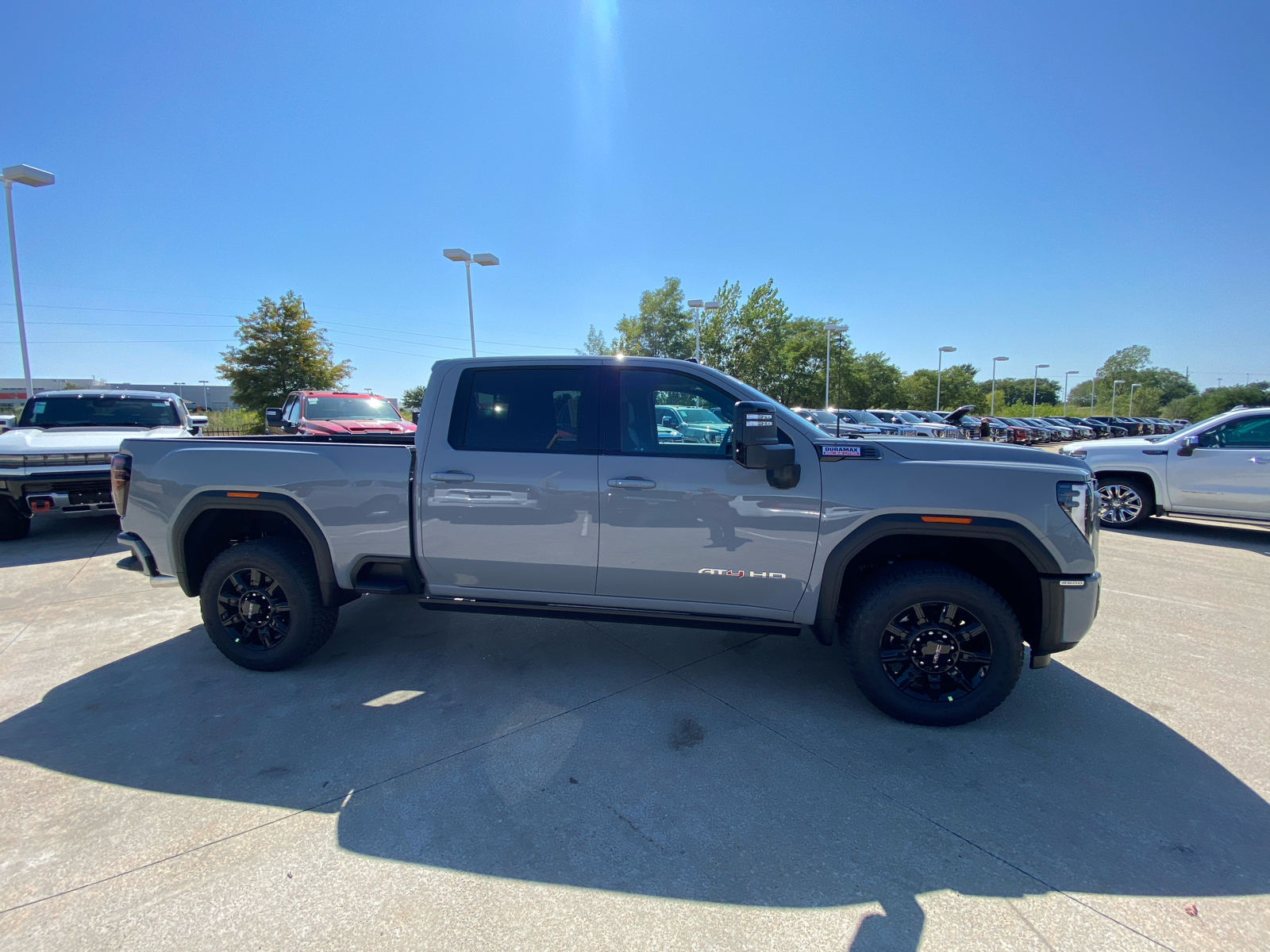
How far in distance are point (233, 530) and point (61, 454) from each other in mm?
4727

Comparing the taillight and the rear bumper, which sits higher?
the taillight

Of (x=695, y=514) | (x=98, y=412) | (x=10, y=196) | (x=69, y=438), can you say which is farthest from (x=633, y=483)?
(x=10, y=196)

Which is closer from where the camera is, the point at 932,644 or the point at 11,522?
the point at 932,644

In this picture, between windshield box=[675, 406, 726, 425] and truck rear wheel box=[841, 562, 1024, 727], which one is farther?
windshield box=[675, 406, 726, 425]

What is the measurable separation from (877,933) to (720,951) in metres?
0.52

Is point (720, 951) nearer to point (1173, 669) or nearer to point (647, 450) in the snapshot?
point (647, 450)

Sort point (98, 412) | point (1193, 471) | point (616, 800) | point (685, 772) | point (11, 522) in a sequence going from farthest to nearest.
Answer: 1. point (98, 412)
2. point (1193, 471)
3. point (11, 522)
4. point (685, 772)
5. point (616, 800)

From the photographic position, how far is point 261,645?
12.5ft

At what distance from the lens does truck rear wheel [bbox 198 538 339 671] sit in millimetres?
3666

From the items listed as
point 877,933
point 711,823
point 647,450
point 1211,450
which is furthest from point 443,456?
point 1211,450

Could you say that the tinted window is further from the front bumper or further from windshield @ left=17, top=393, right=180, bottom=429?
windshield @ left=17, top=393, right=180, bottom=429

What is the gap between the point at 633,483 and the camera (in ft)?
10.7

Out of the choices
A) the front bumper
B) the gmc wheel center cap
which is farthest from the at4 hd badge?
the front bumper

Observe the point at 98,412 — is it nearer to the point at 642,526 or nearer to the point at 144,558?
the point at 144,558
